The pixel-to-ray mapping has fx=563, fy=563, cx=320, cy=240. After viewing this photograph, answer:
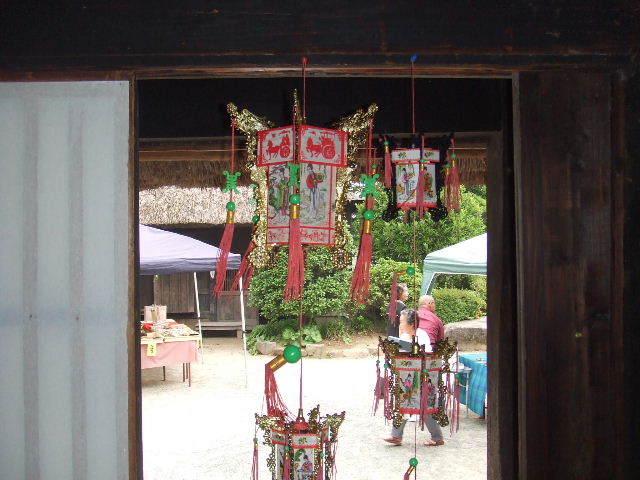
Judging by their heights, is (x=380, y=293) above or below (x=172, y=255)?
below

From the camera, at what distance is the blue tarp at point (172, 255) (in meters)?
6.59

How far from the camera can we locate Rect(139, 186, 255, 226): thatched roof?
8453 millimetres

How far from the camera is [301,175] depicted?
A: 87.7 inches

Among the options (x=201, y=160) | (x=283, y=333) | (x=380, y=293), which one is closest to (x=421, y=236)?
(x=380, y=293)

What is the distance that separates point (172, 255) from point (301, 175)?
4770mm

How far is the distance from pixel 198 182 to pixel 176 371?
3.93 meters

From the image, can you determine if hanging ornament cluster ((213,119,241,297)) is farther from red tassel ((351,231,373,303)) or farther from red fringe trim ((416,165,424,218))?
red fringe trim ((416,165,424,218))

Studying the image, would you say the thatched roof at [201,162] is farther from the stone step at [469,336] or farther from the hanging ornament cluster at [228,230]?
the stone step at [469,336]

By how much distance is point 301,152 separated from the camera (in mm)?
2129

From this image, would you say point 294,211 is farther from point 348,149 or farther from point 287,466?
point 287,466
